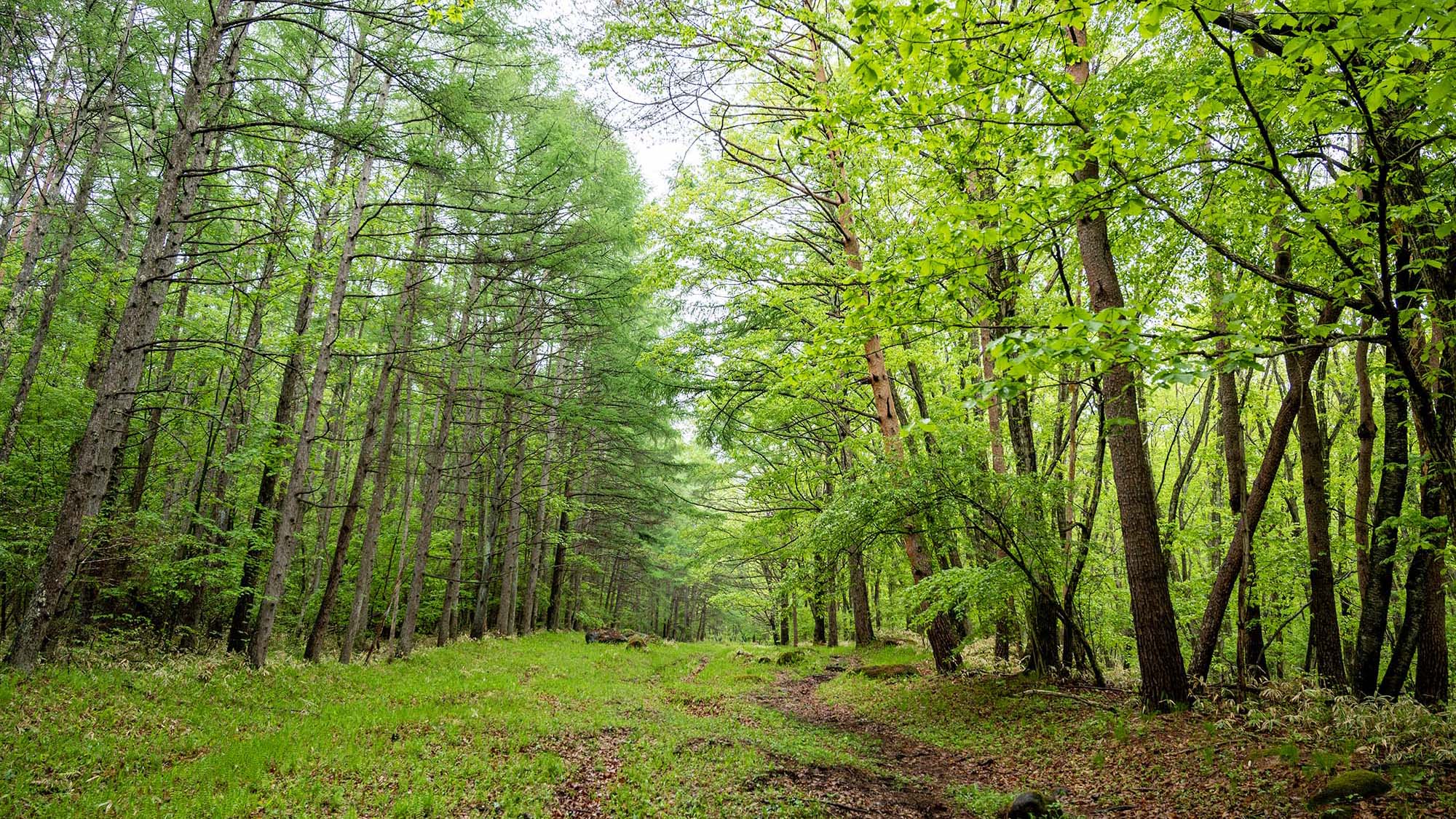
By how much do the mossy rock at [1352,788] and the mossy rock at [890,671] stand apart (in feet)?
24.2

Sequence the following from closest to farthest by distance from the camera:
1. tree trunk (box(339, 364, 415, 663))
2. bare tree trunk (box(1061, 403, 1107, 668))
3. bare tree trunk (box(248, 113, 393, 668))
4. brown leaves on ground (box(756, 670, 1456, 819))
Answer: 1. brown leaves on ground (box(756, 670, 1456, 819))
2. bare tree trunk (box(1061, 403, 1107, 668))
3. bare tree trunk (box(248, 113, 393, 668))
4. tree trunk (box(339, 364, 415, 663))

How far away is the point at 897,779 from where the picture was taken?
651cm

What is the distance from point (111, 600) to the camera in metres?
14.5

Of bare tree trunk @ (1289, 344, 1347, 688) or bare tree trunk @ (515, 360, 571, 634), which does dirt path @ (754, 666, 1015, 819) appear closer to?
bare tree trunk @ (1289, 344, 1347, 688)

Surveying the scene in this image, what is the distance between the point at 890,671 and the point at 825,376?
26.0 feet

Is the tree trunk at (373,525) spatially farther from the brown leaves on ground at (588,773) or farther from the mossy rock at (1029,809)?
the mossy rock at (1029,809)

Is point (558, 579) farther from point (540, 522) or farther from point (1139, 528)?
point (1139, 528)

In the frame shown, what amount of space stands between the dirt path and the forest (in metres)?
0.10

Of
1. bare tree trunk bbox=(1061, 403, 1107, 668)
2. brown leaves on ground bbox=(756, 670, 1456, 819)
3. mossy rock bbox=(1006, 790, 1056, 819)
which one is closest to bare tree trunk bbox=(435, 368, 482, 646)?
brown leaves on ground bbox=(756, 670, 1456, 819)

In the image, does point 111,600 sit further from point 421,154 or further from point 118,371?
point 421,154

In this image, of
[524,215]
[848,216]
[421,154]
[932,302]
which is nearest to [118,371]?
[421,154]

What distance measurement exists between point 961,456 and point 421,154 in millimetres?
8338

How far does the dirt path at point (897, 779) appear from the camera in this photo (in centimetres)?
565

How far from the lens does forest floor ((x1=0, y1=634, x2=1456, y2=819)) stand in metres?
4.92
